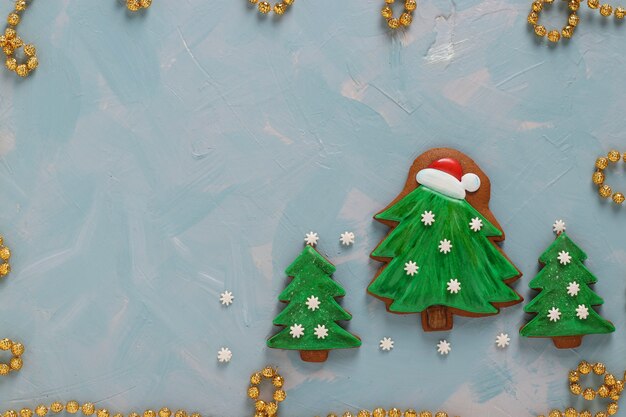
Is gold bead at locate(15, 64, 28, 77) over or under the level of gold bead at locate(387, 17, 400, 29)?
under

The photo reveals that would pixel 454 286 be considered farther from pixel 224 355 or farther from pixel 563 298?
pixel 224 355

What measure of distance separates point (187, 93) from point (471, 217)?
55cm

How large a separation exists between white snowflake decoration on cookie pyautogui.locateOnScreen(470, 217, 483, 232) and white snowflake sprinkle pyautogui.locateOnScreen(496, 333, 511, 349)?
21cm

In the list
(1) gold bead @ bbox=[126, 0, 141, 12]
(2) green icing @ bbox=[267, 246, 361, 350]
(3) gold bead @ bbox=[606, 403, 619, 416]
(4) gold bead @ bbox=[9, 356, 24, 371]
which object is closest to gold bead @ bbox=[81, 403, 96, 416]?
(4) gold bead @ bbox=[9, 356, 24, 371]

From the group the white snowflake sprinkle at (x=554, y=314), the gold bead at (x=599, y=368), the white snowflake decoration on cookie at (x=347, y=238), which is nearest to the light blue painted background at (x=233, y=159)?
the white snowflake decoration on cookie at (x=347, y=238)

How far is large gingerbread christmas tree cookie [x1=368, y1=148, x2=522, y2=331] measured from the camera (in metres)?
1.20

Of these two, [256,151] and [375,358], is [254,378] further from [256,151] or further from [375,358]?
[256,151]

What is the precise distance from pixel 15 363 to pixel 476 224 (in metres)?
0.86

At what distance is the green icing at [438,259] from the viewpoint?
120 centimetres

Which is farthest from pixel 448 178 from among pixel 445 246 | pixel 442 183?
pixel 445 246

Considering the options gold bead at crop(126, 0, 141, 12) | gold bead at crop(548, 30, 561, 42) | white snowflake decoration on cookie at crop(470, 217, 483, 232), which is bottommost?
white snowflake decoration on cookie at crop(470, 217, 483, 232)

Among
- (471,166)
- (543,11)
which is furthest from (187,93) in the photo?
(543,11)

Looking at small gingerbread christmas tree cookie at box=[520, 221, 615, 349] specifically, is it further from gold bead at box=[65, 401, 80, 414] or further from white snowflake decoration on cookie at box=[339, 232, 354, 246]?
gold bead at box=[65, 401, 80, 414]

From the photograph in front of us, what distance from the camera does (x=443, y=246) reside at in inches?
47.1
